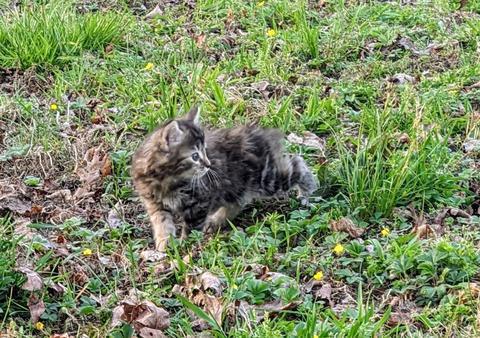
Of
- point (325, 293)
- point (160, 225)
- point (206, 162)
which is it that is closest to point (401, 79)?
point (206, 162)

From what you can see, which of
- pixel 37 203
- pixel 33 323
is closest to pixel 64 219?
pixel 37 203

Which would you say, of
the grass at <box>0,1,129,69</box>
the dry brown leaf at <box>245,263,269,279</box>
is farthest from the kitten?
the grass at <box>0,1,129,69</box>

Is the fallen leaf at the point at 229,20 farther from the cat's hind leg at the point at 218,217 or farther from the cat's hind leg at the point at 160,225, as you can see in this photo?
the cat's hind leg at the point at 160,225

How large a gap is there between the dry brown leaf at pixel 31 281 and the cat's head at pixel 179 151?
4.30ft

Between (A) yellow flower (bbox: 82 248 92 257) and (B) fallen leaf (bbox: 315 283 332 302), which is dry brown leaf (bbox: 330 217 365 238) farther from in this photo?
(A) yellow flower (bbox: 82 248 92 257)

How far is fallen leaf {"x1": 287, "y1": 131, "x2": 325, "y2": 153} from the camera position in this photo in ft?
22.1

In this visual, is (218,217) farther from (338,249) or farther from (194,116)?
(338,249)

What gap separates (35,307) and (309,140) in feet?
9.32

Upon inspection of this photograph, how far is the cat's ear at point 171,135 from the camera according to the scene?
5.82 meters

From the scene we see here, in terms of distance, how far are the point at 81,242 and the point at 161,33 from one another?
12.4ft

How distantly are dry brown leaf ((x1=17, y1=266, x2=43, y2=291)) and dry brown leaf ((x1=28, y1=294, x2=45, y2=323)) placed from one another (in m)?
0.05

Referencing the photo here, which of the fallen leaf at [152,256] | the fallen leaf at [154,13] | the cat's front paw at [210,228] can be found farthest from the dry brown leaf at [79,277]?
the fallen leaf at [154,13]

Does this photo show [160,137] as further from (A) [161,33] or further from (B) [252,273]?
(A) [161,33]

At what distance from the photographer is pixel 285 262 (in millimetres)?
5262
